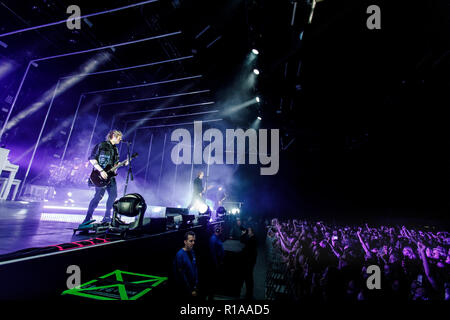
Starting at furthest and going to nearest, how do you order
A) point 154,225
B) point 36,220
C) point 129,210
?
point 36,220
point 154,225
point 129,210

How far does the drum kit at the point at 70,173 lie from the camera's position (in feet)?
20.4

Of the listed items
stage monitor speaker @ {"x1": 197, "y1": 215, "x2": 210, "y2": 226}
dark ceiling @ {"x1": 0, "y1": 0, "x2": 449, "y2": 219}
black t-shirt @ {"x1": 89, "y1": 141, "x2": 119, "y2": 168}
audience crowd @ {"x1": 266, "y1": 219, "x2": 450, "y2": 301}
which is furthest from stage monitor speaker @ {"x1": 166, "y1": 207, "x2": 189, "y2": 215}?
dark ceiling @ {"x1": 0, "y1": 0, "x2": 449, "y2": 219}

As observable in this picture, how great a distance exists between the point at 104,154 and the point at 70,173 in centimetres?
485

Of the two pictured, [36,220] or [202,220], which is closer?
[36,220]

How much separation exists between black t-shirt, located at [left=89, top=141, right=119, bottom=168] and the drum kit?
13.9ft

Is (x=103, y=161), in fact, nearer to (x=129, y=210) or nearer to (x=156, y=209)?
(x=129, y=210)

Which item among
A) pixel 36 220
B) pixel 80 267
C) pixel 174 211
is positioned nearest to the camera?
pixel 80 267

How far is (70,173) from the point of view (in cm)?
653

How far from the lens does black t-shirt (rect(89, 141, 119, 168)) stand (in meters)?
2.93

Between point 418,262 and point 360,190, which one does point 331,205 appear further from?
point 418,262

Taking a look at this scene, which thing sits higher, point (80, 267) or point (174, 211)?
point (174, 211)

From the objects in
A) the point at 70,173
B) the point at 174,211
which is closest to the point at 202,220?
the point at 174,211

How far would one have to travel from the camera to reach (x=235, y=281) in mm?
5809
